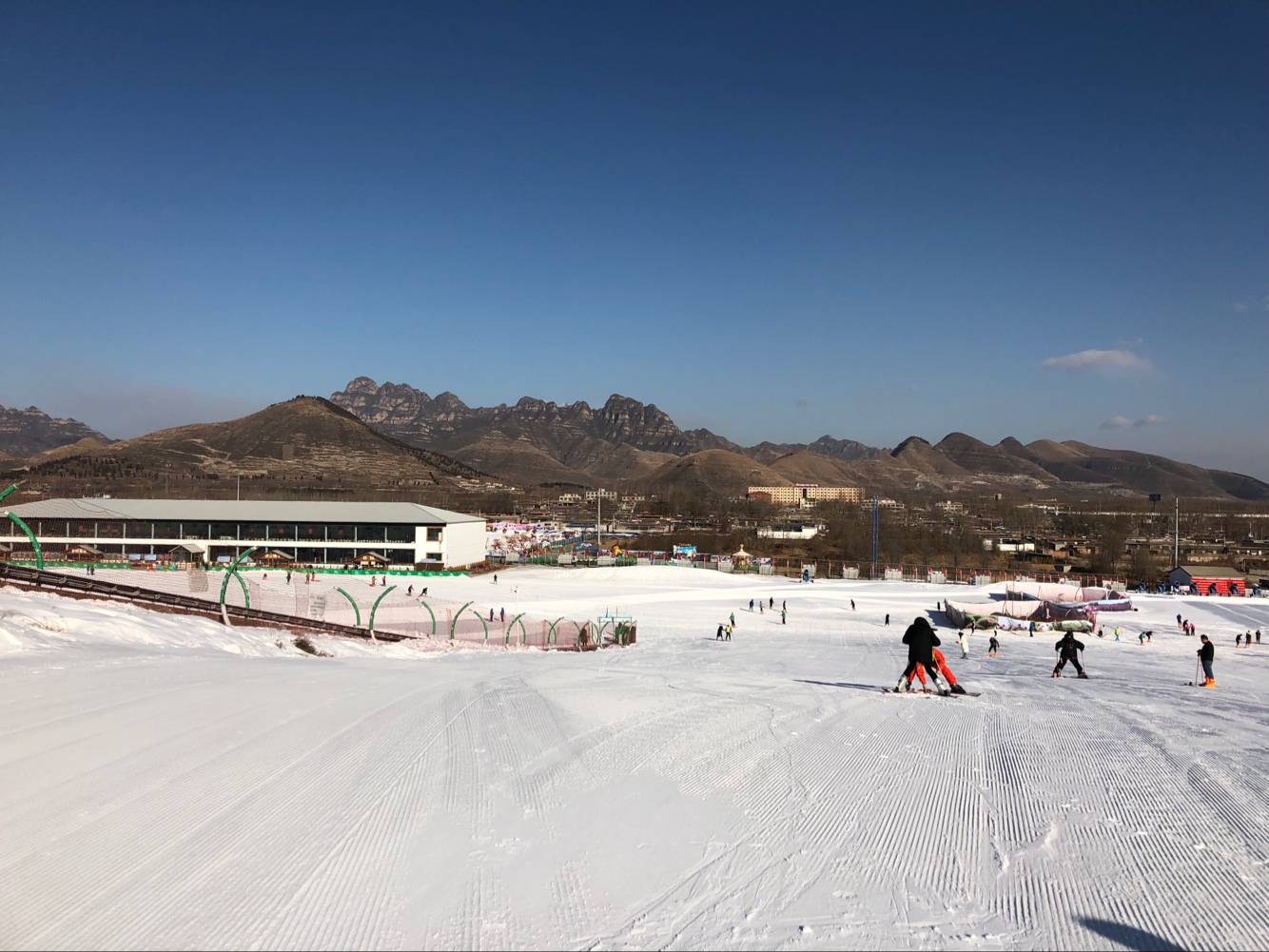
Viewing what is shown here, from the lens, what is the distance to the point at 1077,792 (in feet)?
18.6

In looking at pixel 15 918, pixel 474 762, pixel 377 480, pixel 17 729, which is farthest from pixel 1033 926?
pixel 377 480

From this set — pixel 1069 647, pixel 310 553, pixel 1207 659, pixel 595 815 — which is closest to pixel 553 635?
pixel 1069 647

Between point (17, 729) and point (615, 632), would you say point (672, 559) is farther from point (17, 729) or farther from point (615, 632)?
point (17, 729)

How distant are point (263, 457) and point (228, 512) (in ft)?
388

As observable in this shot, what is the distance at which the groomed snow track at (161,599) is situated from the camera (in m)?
16.2

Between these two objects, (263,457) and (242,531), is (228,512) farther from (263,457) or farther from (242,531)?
(263,457)

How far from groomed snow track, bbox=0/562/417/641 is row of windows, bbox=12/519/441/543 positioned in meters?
48.0

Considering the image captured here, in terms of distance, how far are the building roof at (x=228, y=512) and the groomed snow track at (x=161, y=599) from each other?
47.7 m

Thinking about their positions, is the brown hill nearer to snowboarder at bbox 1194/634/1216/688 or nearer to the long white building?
the long white building

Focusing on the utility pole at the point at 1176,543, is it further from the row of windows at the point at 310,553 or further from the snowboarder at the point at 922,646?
the snowboarder at the point at 922,646

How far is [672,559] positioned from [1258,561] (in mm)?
70623

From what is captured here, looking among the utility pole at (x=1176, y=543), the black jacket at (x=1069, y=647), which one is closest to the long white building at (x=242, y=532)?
the black jacket at (x=1069, y=647)

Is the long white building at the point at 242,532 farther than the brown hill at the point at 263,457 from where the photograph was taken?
No

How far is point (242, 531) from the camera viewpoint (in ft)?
216
